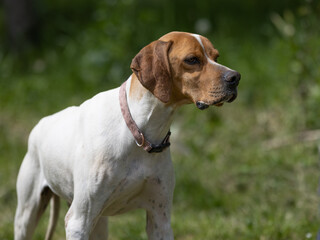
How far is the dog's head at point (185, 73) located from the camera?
331cm

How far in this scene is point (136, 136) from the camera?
11.6 feet

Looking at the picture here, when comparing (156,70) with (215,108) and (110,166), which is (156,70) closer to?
(110,166)

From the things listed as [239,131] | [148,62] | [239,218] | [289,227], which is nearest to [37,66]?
[239,131]

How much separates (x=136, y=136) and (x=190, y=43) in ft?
2.02

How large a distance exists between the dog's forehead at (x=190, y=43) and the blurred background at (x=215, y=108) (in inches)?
68.1

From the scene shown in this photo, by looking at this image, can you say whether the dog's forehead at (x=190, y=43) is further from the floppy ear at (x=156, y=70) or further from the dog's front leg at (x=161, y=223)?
the dog's front leg at (x=161, y=223)

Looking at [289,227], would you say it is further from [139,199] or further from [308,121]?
[308,121]

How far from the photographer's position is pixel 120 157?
356cm

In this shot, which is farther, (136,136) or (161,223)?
(161,223)

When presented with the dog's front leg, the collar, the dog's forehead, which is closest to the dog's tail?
the dog's front leg

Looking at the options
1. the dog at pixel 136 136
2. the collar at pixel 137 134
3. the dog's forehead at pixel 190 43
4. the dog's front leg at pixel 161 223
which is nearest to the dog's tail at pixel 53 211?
the dog at pixel 136 136

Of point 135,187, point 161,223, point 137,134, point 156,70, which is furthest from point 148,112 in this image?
point 161,223

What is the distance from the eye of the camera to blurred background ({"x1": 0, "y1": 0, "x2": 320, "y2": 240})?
5484 mm

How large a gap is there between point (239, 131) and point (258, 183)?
4.01ft
